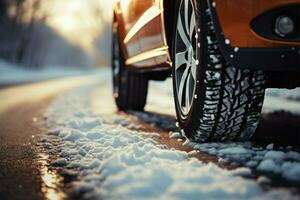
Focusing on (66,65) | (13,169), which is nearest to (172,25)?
(13,169)

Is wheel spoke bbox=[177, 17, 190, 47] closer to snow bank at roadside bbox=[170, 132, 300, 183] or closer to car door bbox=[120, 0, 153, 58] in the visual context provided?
car door bbox=[120, 0, 153, 58]

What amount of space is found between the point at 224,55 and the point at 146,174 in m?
0.74

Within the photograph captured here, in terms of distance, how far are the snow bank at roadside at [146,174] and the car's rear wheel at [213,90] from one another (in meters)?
0.27

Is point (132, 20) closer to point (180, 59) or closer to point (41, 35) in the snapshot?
point (180, 59)

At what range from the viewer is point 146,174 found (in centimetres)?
199

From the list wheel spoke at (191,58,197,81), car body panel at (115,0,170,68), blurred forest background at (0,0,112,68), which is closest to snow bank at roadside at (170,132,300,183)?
wheel spoke at (191,58,197,81)

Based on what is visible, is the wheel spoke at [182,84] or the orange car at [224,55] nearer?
the orange car at [224,55]

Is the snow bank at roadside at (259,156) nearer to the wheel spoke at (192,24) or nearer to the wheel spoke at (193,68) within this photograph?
the wheel spoke at (193,68)

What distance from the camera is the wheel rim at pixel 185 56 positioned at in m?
2.79

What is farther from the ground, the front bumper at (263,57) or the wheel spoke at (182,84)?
the front bumper at (263,57)

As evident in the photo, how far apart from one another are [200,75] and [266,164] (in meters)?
0.62

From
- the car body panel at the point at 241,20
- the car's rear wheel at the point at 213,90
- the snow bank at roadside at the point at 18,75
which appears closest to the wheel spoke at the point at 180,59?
the car's rear wheel at the point at 213,90

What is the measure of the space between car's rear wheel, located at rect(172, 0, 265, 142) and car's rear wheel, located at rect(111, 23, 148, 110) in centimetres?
227

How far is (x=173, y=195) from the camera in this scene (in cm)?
176
